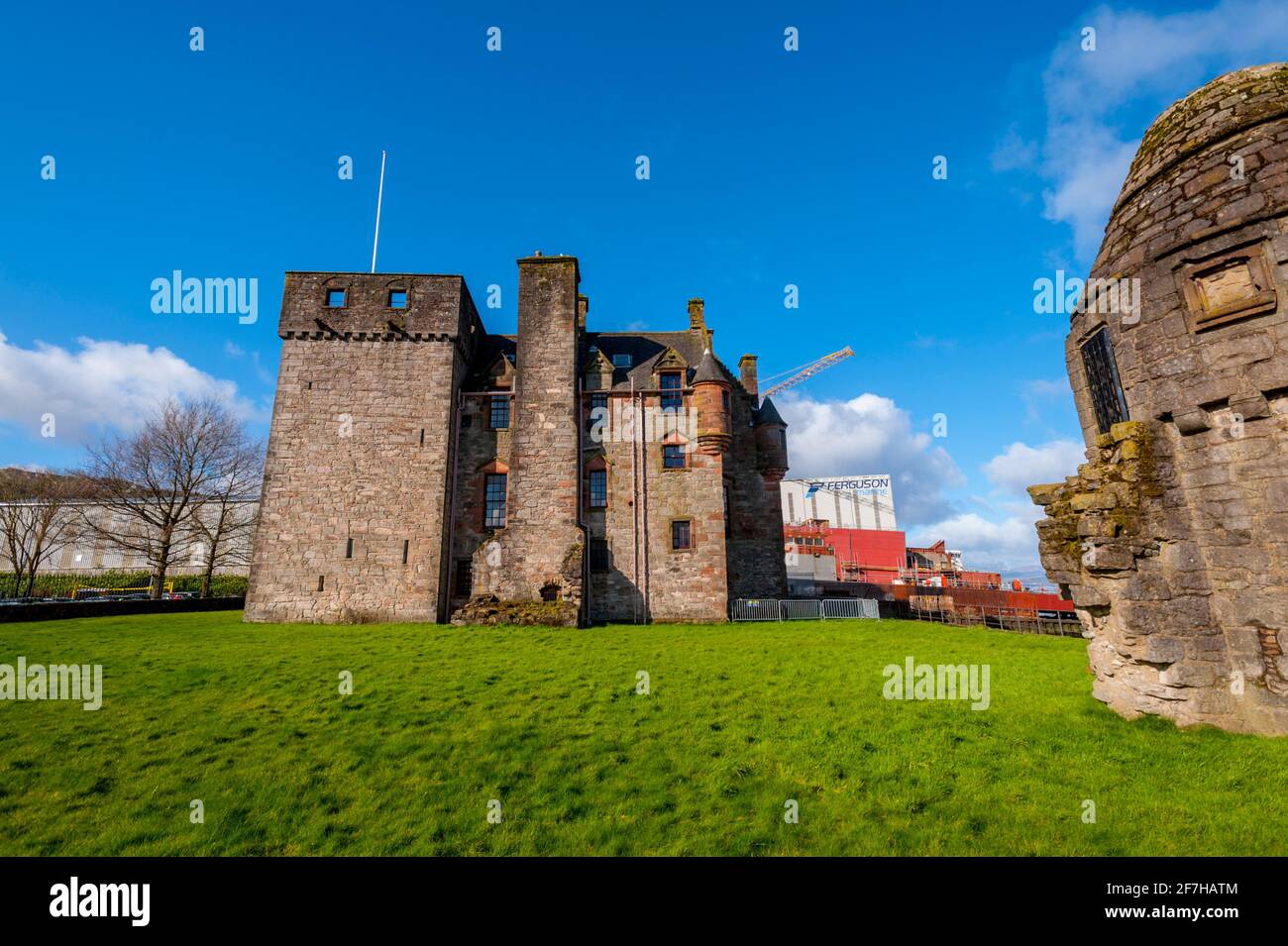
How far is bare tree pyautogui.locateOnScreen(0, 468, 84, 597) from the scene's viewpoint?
33469 millimetres

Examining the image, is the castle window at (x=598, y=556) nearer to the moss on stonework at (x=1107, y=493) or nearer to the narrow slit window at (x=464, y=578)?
the narrow slit window at (x=464, y=578)

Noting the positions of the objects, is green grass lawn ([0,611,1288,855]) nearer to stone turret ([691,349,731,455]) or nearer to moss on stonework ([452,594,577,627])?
moss on stonework ([452,594,577,627])

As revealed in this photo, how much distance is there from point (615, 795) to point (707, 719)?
3.10m

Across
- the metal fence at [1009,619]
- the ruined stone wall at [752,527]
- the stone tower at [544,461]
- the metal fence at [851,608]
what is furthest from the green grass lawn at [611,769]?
the ruined stone wall at [752,527]

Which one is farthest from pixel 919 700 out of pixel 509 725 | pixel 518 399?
pixel 518 399

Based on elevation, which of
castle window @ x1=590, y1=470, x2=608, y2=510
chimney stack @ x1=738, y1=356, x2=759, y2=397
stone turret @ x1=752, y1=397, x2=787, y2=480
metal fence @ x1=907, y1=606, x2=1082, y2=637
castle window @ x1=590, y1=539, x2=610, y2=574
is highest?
chimney stack @ x1=738, y1=356, x2=759, y2=397

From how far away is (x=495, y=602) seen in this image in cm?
2216

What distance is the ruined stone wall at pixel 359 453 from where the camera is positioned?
22969mm

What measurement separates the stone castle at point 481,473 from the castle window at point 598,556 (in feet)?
0.46

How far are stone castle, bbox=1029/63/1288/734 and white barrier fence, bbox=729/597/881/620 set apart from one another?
17806mm

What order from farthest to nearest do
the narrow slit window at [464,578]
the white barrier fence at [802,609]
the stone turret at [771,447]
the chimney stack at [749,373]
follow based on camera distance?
the chimney stack at [749,373]
the stone turret at [771,447]
the white barrier fence at [802,609]
the narrow slit window at [464,578]

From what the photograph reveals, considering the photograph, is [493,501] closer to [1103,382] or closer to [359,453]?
[359,453]

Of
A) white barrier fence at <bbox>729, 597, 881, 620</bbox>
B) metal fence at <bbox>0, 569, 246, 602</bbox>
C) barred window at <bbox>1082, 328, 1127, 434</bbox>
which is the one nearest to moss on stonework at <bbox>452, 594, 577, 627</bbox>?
white barrier fence at <bbox>729, 597, 881, 620</bbox>
